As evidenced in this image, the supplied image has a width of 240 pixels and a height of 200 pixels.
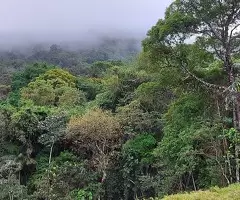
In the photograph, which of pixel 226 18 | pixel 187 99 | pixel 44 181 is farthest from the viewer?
pixel 44 181

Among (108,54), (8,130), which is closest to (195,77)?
(8,130)

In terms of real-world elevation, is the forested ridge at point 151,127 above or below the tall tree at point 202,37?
below

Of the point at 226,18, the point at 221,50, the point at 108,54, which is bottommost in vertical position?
the point at 108,54

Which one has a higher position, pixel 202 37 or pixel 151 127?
pixel 202 37

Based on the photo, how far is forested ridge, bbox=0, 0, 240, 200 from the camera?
11.7m

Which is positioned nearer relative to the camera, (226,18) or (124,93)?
(226,18)

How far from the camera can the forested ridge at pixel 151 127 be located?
11.7 meters

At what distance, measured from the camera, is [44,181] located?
57.5 ft

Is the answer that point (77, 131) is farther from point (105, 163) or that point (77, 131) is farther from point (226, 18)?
point (226, 18)

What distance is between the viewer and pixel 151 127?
752 inches

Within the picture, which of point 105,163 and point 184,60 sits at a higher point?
point 184,60

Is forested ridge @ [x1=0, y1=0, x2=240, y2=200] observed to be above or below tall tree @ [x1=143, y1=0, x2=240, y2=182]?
below

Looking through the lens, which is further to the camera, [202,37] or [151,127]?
[151,127]

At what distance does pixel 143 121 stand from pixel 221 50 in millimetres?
7560
